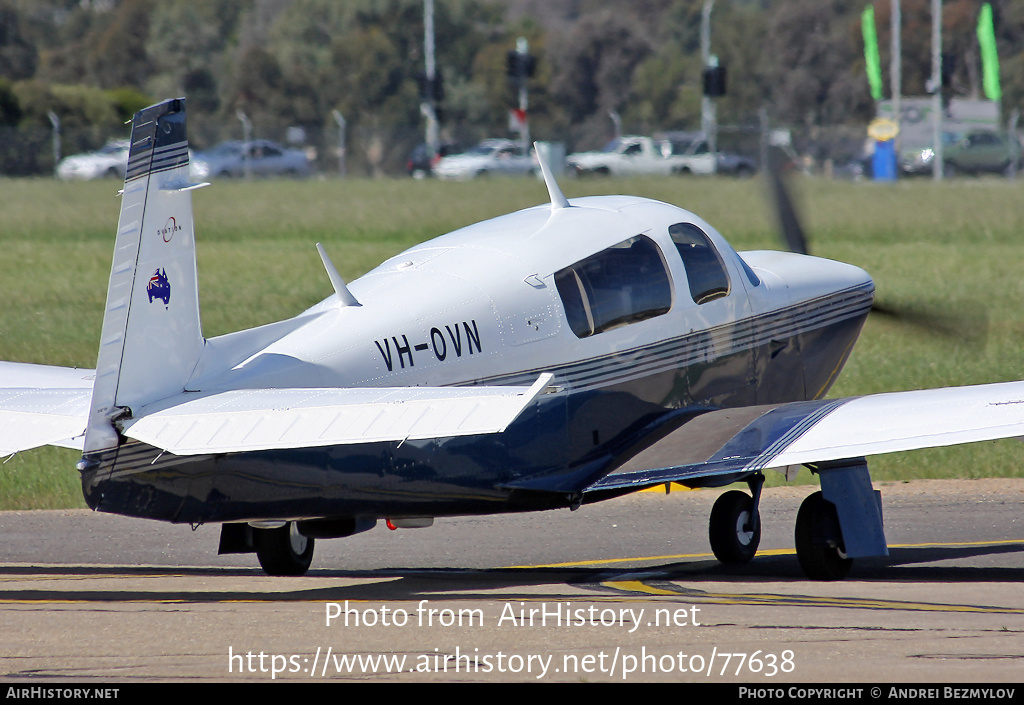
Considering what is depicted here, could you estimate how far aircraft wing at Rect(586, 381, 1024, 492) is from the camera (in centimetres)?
886

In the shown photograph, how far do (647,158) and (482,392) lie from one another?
57.0m

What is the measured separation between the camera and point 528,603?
27.3ft

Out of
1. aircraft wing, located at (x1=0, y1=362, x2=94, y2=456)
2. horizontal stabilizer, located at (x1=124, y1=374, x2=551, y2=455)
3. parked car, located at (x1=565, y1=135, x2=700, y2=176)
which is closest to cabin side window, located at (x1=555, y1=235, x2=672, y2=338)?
horizontal stabilizer, located at (x1=124, y1=374, x2=551, y2=455)

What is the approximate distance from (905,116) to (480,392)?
64.0 metres

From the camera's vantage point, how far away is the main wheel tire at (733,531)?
33.7ft

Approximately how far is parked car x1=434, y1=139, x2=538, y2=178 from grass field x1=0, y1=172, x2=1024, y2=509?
11.5 meters

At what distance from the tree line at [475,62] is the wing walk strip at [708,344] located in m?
78.6

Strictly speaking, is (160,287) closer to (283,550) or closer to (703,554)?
(283,550)

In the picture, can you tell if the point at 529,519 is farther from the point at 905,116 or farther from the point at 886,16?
the point at 886,16

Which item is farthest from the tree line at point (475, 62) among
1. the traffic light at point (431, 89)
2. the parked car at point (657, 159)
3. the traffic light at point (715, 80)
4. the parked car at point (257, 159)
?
the traffic light at point (715, 80)

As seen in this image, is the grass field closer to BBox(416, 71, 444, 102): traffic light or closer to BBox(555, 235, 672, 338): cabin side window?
BBox(555, 235, 672, 338): cabin side window

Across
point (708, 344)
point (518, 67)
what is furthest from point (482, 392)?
point (518, 67)
